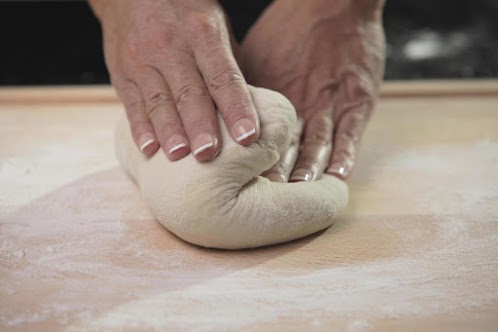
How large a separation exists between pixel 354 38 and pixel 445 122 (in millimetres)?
511

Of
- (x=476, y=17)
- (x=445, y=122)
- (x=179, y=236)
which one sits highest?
(x=179, y=236)

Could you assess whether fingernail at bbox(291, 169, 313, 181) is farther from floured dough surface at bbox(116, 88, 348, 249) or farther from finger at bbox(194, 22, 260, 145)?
finger at bbox(194, 22, 260, 145)

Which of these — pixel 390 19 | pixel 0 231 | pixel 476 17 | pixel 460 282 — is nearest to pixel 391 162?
pixel 460 282

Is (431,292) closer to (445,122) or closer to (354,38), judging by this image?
(354,38)

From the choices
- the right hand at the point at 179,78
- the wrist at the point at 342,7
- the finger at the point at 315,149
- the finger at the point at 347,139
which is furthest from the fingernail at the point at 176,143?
the wrist at the point at 342,7

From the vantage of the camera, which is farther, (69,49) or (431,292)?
(69,49)

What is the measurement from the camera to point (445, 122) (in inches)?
78.7

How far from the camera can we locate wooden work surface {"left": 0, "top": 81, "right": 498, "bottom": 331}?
38.9 inches

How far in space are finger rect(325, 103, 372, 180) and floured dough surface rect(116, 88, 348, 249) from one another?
0.25 metres

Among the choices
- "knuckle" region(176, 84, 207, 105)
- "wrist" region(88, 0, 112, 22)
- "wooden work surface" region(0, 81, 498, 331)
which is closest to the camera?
"wooden work surface" region(0, 81, 498, 331)

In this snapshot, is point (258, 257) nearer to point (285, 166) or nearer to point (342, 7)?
point (285, 166)

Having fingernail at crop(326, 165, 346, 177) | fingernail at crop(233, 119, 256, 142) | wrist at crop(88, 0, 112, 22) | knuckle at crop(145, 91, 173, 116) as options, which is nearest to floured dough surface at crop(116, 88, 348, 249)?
fingernail at crop(233, 119, 256, 142)

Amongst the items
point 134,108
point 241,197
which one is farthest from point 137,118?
point 241,197

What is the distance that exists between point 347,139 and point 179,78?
558 mm
